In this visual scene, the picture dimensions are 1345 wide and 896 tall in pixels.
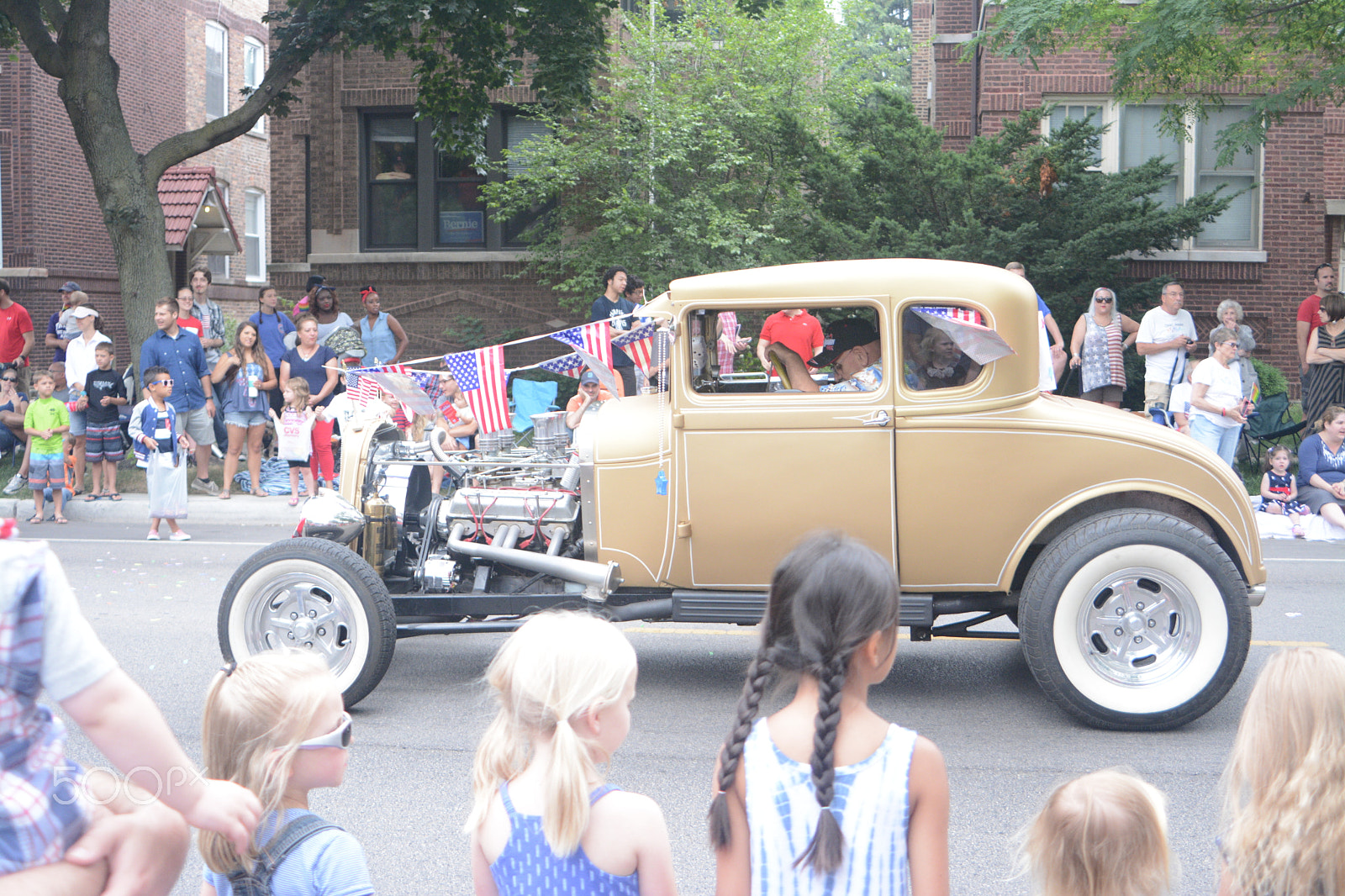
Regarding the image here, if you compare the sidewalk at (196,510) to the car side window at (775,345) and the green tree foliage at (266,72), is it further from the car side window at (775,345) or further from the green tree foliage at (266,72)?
the car side window at (775,345)

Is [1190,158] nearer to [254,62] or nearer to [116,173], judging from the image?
[116,173]

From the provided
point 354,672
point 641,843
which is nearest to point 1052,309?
point 354,672

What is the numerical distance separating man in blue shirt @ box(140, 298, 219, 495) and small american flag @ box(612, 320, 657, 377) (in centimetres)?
756

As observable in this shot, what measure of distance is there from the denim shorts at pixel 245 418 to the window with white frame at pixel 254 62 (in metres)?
18.7

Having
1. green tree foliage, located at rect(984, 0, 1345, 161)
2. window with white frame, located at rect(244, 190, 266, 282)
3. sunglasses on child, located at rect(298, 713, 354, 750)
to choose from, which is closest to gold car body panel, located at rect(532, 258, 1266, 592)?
sunglasses on child, located at rect(298, 713, 354, 750)

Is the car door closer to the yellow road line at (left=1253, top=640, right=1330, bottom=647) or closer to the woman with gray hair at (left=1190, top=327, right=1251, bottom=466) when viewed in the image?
the yellow road line at (left=1253, top=640, right=1330, bottom=647)

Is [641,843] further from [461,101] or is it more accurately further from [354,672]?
[461,101]

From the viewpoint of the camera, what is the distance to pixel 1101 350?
13312mm

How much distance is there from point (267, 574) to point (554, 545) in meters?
1.41

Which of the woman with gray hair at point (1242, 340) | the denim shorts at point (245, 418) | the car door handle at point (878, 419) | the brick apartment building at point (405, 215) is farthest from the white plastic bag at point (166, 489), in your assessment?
the woman with gray hair at point (1242, 340)

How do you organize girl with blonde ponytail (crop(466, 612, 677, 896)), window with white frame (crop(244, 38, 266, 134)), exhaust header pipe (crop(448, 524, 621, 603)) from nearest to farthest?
girl with blonde ponytail (crop(466, 612, 677, 896)) → exhaust header pipe (crop(448, 524, 621, 603)) → window with white frame (crop(244, 38, 266, 134))

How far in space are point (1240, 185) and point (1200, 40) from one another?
20.3ft

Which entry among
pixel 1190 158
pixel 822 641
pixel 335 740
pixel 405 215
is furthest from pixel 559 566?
pixel 1190 158

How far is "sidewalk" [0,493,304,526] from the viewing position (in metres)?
12.4
